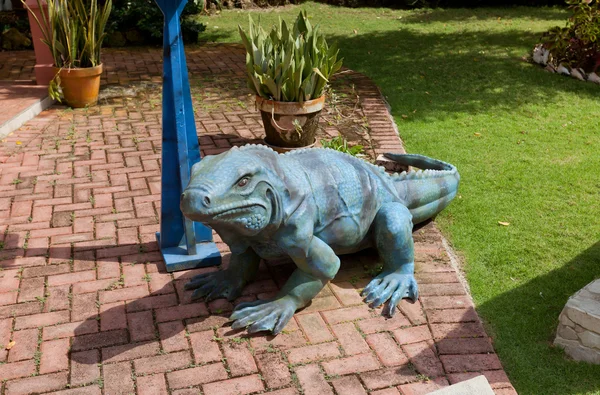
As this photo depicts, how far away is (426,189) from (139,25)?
864 centimetres

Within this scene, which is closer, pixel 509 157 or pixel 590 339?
pixel 590 339

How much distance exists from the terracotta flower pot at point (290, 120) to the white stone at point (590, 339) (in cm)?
337

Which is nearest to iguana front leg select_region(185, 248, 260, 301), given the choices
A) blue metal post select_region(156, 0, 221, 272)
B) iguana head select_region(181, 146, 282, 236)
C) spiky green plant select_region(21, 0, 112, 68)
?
blue metal post select_region(156, 0, 221, 272)

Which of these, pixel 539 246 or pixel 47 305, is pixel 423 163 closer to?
pixel 539 246

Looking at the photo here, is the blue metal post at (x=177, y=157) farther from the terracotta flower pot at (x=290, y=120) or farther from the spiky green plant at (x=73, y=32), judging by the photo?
the spiky green plant at (x=73, y=32)

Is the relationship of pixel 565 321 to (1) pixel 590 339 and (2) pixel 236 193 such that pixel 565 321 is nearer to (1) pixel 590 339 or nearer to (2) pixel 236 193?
(1) pixel 590 339

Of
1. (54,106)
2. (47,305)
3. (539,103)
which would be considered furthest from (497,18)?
A: (47,305)

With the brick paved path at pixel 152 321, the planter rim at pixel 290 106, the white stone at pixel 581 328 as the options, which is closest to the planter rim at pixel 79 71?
the brick paved path at pixel 152 321

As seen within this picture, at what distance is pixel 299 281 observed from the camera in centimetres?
391

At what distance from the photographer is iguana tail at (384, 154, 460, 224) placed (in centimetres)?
464

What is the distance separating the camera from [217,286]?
4.16m

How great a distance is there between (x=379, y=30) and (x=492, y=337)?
33.2ft

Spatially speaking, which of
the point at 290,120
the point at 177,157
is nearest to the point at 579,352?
the point at 177,157

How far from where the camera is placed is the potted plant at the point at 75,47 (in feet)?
25.3
